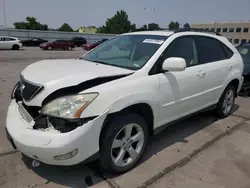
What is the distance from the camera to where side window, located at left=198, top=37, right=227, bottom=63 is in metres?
3.77

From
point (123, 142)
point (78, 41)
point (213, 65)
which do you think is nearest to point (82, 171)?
point (123, 142)

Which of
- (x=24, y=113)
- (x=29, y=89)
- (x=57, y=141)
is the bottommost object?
(x=57, y=141)

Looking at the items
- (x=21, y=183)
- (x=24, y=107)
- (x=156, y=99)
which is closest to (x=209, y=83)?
(x=156, y=99)

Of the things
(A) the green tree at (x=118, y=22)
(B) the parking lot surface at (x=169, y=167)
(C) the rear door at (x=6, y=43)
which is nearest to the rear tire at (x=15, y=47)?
(C) the rear door at (x=6, y=43)

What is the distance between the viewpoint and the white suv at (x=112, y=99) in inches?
86.2

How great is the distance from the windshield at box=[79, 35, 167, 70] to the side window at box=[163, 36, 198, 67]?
16cm

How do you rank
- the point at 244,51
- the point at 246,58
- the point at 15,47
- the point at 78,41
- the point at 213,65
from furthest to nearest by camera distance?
the point at 78,41 < the point at 15,47 < the point at 244,51 < the point at 246,58 < the point at 213,65

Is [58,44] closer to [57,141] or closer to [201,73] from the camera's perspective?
[201,73]

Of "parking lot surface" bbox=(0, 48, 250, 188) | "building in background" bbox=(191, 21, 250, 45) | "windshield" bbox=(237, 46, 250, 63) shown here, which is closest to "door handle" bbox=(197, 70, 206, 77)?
"parking lot surface" bbox=(0, 48, 250, 188)

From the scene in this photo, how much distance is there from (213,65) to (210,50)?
→ 11.6 inches

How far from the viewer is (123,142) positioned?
2633mm

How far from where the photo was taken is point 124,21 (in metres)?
88.8

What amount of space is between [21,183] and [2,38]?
2470 cm

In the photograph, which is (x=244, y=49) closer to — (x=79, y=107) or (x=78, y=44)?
(x=79, y=107)
